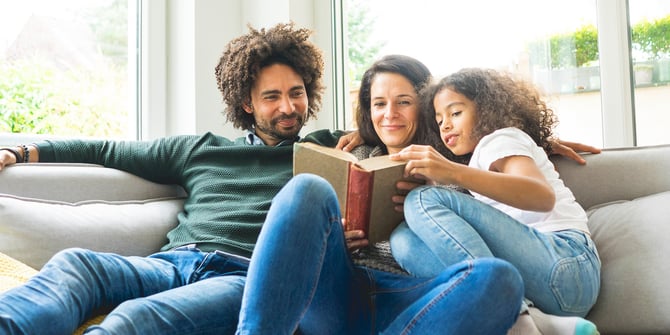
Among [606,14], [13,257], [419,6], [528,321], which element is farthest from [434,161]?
[419,6]

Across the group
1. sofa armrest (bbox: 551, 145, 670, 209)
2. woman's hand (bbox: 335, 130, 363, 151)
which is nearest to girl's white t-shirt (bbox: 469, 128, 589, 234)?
sofa armrest (bbox: 551, 145, 670, 209)

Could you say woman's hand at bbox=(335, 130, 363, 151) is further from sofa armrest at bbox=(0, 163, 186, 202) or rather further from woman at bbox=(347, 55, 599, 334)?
sofa armrest at bbox=(0, 163, 186, 202)

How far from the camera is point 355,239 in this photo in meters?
1.21

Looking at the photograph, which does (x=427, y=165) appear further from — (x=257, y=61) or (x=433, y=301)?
(x=257, y=61)

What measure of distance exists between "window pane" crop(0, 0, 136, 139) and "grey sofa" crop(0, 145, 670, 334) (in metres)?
0.45

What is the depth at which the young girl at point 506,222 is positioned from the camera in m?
1.08

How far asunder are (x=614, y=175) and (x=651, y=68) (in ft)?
1.80

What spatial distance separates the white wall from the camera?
7.02 feet

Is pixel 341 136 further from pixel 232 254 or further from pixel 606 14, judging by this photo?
pixel 606 14

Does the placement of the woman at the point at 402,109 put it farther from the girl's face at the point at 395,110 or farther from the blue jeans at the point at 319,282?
the blue jeans at the point at 319,282

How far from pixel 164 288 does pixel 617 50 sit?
1536 millimetres

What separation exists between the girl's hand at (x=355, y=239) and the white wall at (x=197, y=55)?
1100 mm

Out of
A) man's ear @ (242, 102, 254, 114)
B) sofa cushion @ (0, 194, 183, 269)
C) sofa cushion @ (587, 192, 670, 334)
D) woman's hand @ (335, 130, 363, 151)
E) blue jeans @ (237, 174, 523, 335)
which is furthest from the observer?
man's ear @ (242, 102, 254, 114)

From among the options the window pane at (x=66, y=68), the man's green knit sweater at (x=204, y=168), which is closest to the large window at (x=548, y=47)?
the man's green knit sweater at (x=204, y=168)
